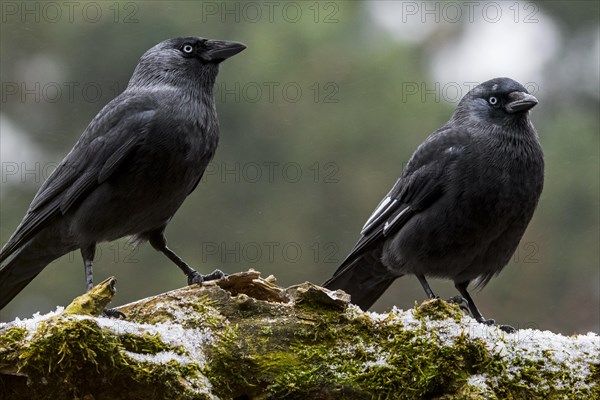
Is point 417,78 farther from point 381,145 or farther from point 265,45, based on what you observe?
point 265,45

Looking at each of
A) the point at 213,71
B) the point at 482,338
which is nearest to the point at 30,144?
the point at 213,71

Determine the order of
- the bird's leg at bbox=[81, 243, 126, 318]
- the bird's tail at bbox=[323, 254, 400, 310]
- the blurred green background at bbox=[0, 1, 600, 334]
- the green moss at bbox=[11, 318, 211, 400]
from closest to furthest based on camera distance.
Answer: the green moss at bbox=[11, 318, 211, 400]
the bird's leg at bbox=[81, 243, 126, 318]
the bird's tail at bbox=[323, 254, 400, 310]
the blurred green background at bbox=[0, 1, 600, 334]

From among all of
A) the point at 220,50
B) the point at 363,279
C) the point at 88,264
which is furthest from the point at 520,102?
the point at 88,264

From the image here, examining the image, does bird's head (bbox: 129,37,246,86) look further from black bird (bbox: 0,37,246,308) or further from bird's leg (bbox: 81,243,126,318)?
bird's leg (bbox: 81,243,126,318)

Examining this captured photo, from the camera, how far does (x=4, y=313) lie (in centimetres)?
1041

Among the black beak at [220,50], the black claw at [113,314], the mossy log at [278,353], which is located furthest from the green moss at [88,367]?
the black beak at [220,50]

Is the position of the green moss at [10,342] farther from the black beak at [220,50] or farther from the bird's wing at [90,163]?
the black beak at [220,50]

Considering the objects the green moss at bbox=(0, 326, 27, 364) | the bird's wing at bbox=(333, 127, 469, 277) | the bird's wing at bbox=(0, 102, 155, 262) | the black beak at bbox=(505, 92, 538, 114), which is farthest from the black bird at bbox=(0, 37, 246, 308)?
the black beak at bbox=(505, 92, 538, 114)

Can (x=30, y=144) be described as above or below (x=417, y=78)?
below

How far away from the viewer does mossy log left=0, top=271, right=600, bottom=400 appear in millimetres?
3371

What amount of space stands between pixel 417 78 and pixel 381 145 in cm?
86

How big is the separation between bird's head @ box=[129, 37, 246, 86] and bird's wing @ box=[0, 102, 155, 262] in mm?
379

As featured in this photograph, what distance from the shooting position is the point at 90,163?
206 inches

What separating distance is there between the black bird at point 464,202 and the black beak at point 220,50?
132 centimetres
